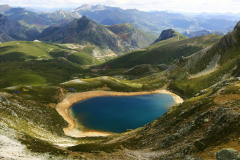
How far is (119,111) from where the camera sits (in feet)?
346

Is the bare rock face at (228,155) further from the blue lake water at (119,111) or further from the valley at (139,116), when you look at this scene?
the blue lake water at (119,111)

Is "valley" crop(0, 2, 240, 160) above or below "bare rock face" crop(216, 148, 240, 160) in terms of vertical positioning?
below

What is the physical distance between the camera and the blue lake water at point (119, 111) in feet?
290

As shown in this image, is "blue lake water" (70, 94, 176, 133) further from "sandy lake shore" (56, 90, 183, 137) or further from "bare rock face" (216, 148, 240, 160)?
"bare rock face" (216, 148, 240, 160)

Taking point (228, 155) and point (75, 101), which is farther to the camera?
point (75, 101)

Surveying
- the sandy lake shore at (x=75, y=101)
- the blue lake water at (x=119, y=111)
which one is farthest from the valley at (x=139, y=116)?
the blue lake water at (x=119, y=111)

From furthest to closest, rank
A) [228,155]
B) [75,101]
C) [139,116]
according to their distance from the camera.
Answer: [75,101] → [139,116] → [228,155]

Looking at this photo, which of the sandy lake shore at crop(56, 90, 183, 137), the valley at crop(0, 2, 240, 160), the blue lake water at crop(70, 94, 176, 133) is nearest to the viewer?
the valley at crop(0, 2, 240, 160)

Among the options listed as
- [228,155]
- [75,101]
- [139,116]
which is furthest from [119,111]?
[228,155]

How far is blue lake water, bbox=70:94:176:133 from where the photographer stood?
88250 mm

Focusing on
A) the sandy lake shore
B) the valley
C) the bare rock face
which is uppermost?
the bare rock face

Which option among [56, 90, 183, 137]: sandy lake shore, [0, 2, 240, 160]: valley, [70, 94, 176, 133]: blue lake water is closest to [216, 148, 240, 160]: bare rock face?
[0, 2, 240, 160]: valley

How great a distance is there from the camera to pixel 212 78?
445 ft

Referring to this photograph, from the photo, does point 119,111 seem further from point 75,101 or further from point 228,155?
point 228,155
